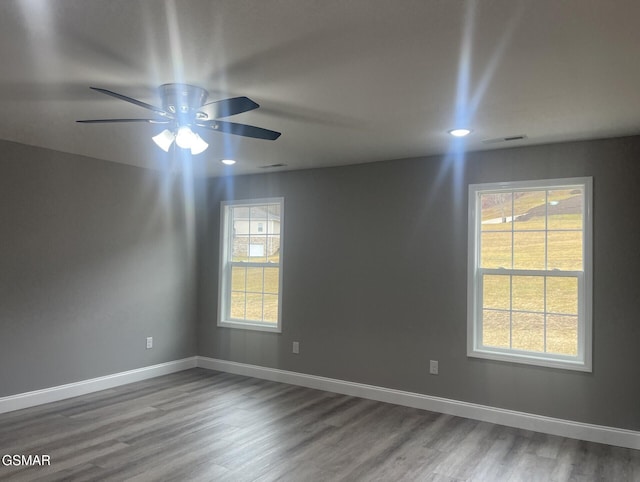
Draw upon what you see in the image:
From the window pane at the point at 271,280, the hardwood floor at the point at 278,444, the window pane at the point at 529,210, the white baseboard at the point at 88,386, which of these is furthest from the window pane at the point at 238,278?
the window pane at the point at 529,210

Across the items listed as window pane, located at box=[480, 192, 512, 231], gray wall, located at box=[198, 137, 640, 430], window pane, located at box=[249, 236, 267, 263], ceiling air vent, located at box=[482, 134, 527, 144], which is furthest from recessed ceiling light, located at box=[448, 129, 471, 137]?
window pane, located at box=[249, 236, 267, 263]

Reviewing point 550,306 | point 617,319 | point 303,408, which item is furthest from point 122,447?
point 617,319

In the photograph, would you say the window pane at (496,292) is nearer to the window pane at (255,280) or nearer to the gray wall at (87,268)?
the window pane at (255,280)

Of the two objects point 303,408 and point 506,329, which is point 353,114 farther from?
point 303,408

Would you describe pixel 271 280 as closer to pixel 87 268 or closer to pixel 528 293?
pixel 87 268

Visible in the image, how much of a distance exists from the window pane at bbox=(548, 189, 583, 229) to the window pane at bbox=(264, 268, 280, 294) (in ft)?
9.82

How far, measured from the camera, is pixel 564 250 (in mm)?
3906

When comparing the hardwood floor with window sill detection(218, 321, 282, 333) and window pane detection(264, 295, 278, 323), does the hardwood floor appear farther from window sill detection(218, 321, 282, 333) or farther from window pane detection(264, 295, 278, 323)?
window pane detection(264, 295, 278, 323)

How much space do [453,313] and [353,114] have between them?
2.15 m

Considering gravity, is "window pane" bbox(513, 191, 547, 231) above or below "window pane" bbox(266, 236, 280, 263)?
above

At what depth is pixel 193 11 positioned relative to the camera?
6.19 feet

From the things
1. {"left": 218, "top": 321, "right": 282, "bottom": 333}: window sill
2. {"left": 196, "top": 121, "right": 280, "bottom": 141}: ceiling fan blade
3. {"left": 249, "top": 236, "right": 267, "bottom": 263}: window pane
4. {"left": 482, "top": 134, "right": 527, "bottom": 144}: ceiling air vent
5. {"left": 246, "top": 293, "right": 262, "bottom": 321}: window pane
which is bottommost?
{"left": 218, "top": 321, "right": 282, "bottom": 333}: window sill

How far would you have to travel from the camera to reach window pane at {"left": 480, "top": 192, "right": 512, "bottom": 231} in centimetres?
417

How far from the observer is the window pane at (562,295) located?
3.84 meters
